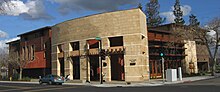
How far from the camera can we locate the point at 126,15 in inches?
1618

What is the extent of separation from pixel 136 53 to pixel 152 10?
1750 inches

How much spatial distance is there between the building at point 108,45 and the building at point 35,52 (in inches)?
373

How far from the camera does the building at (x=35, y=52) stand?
5906 centimetres

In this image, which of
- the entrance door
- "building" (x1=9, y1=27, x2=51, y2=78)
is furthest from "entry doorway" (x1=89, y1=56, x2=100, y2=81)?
"building" (x1=9, y1=27, x2=51, y2=78)

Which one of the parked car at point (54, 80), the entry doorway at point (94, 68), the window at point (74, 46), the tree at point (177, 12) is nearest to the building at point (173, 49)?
the entry doorway at point (94, 68)

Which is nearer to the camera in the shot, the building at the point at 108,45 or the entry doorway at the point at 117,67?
the building at the point at 108,45

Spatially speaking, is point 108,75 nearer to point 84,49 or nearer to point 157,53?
point 84,49

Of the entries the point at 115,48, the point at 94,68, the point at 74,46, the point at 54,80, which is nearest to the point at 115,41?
the point at 115,48

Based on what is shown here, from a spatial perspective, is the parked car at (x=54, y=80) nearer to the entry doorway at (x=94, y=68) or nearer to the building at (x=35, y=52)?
the entry doorway at (x=94, y=68)

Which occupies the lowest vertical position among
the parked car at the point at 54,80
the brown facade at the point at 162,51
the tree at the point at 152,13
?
the parked car at the point at 54,80

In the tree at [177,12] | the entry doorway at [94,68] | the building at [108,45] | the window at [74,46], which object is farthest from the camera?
the tree at [177,12]

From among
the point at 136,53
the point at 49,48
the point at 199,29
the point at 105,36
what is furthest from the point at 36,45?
the point at 199,29

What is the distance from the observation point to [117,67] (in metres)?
43.4

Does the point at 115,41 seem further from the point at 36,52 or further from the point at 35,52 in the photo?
the point at 35,52
